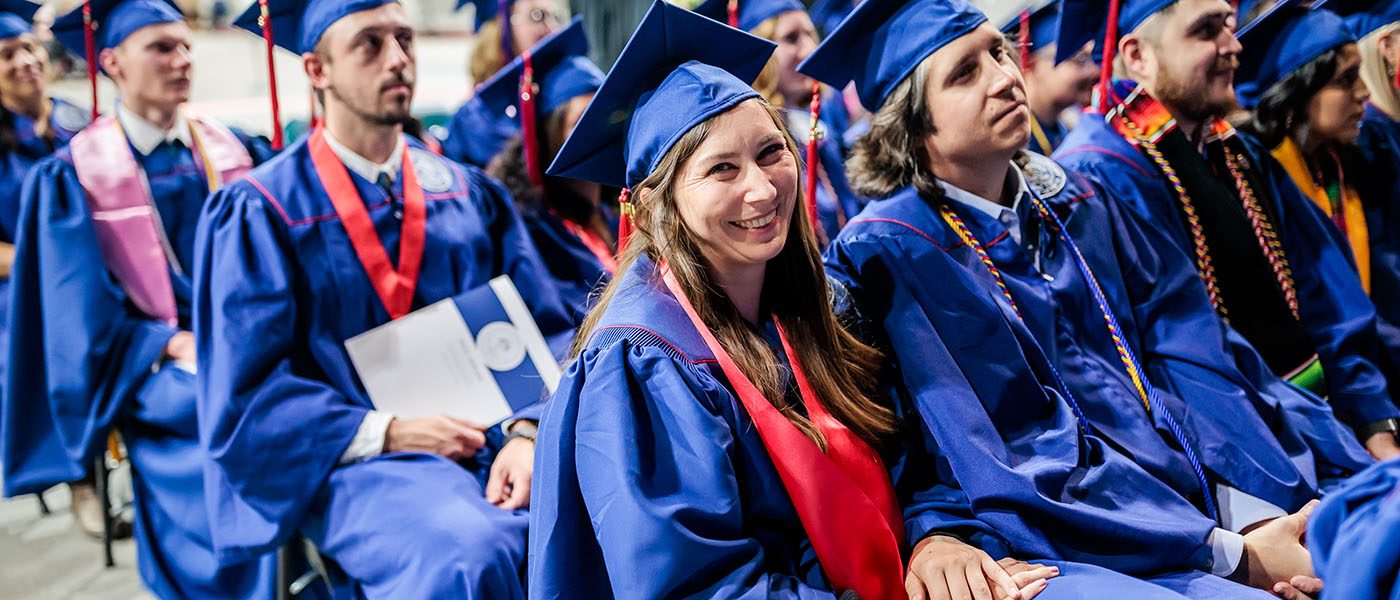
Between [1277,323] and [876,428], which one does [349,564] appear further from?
[1277,323]

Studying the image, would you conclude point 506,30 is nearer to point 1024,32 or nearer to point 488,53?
point 488,53

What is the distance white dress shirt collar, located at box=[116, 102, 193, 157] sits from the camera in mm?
3311

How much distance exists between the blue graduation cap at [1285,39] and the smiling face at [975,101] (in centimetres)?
123

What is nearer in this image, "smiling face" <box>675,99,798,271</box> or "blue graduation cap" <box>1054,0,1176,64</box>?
"smiling face" <box>675,99,798,271</box>

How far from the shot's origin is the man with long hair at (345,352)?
2.11m

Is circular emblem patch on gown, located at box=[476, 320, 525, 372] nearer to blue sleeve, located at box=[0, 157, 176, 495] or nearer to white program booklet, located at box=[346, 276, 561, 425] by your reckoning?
white program booklet, located at box=[346, 276, 561, 425]

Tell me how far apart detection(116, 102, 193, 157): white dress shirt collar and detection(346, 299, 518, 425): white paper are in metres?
1.41

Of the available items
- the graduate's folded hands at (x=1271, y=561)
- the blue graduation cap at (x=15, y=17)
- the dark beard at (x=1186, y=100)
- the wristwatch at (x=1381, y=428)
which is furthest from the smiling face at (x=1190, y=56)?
the blue graduation cap at (x=15, y=17)

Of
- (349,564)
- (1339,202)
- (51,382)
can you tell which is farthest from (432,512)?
(1339,202)

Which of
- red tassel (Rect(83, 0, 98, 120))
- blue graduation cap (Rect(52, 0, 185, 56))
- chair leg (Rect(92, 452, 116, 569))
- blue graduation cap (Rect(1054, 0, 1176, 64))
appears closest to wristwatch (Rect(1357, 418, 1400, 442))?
blue graduation cap (Rect(1054, 0, 1176, 64))

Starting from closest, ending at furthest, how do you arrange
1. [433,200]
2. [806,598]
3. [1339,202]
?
[806,598] → [433,200] → [1339,202]

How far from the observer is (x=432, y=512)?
2100 mm

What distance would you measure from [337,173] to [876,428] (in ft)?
4.71

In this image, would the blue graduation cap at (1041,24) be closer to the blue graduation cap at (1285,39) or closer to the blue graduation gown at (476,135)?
the blue graduation cap at (1285,39)
